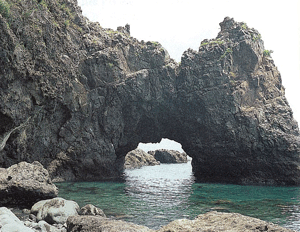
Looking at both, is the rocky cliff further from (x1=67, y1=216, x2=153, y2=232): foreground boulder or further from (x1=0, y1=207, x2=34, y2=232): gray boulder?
(x1=67, y1=216, x2=153, y2=232): foreground boulder

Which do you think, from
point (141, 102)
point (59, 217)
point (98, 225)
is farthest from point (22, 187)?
point (141, 102)

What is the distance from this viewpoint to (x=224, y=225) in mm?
7676

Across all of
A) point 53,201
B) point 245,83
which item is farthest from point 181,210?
point 245,83

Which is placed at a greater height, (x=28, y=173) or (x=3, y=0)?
(x=3, y=0)

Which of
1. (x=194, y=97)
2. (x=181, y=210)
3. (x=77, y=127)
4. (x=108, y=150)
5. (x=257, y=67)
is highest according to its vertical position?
(x=257, y=67)

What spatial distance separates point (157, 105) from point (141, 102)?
2.84 m

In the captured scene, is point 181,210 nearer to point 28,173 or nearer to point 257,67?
point 28,173

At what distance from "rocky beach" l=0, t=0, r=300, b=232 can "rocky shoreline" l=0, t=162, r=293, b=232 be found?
1063cm

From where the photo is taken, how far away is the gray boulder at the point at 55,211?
13.8 meters

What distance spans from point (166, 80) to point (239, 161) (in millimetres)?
17274

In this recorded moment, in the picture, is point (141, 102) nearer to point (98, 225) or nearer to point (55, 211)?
point (55, 211)

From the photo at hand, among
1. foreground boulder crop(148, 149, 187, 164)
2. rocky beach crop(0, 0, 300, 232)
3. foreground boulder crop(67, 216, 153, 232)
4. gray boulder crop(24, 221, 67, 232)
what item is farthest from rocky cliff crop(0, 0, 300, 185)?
foreground boulder crop(148, 149, 187, 164)

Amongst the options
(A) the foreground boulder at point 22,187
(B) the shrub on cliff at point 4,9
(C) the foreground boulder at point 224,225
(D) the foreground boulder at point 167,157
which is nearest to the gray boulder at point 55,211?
(A) the foreground boulder at point 22,187

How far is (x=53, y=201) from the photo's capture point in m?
15.0
